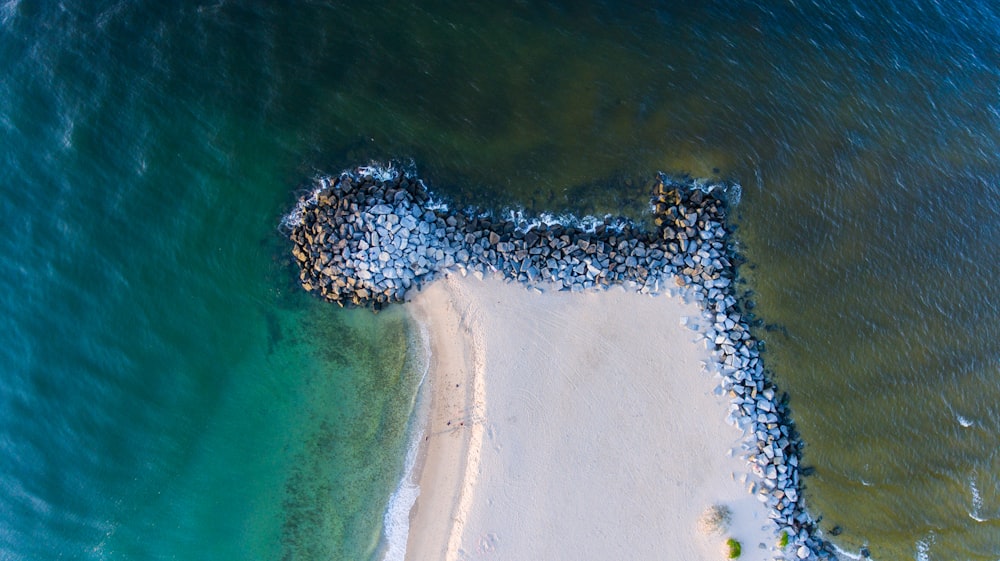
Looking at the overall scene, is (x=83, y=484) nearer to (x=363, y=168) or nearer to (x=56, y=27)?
(x=363, y=168)

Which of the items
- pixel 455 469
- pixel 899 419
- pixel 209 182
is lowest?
pixel 455 469

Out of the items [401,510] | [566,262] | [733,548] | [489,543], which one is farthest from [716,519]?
[401,510]

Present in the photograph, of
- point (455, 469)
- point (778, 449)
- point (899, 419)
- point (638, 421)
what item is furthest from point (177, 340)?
point (899, 419)

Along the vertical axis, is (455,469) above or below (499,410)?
below

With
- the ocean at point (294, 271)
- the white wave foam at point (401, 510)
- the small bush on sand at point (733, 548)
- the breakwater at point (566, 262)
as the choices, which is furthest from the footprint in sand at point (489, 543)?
the breakwater at point (566, 262)

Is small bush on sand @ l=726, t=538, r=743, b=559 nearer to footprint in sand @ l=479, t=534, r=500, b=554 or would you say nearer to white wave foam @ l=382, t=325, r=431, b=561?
footprint in sand @ l=479, t=534, r=500, b=554

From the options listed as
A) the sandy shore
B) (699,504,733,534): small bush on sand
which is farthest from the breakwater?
(699,504,733,534): small bush on sand

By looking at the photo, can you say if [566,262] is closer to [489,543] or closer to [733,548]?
[489,543]
